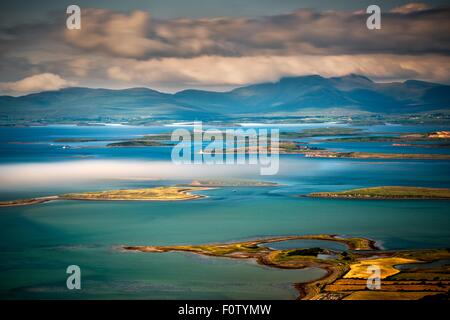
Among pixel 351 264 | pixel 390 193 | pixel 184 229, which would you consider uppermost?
pixel 390 193

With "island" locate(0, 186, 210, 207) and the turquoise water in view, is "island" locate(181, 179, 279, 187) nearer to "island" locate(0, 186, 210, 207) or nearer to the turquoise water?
the turquoise water

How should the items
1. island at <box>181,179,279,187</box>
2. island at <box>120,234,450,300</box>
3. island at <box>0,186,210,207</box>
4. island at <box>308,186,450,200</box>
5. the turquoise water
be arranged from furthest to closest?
island at <box>181,179,279,187</box>
island at <box>308,186,450,200</box>
island at <box>0,186,210,207</box>
the turquoise water
island at <box>120,234,450,300</box>

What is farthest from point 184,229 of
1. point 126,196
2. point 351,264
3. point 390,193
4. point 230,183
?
point 230,183

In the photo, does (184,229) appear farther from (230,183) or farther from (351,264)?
(230,183)

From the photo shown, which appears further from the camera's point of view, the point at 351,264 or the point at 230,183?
the point at 230,183

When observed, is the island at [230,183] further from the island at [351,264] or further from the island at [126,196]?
the island at [351,264]

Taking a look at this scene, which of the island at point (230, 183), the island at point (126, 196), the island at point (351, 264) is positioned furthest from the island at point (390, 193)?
the island at point (351, 264)

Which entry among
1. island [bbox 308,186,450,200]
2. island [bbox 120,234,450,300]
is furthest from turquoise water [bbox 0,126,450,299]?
island [bbox 308,186,450,200]
